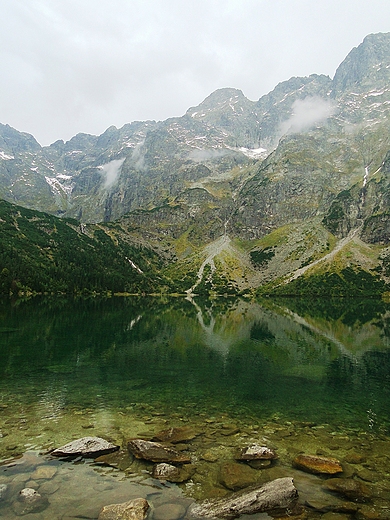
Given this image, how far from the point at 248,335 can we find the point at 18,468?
60.4 metres

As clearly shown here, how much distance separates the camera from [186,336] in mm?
68688

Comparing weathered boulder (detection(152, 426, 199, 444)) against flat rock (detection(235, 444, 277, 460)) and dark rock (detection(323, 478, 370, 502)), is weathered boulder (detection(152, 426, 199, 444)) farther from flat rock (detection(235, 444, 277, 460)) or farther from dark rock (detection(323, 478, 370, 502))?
dark rock (detection(323, 478, 370, 502))

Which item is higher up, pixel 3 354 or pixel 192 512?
pixel 192 512

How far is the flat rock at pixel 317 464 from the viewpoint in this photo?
648 inches

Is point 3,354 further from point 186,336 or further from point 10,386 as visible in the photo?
point 186,336

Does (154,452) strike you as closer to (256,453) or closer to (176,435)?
(176,435)

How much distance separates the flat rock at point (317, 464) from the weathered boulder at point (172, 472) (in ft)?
18.2

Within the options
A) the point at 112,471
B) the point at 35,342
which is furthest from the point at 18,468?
the point at 35,342

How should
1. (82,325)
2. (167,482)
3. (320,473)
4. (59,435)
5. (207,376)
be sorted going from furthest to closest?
1. (82,325)
2. (207,376)
3. (59,435)
4. (320,473)
5. (167,482)

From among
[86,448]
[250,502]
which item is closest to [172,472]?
[250,502]

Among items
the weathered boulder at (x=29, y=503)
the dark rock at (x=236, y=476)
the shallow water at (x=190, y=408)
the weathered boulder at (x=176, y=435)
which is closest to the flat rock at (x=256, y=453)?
the shallow water at (x=190, y=408)

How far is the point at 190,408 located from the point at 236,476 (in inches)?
427

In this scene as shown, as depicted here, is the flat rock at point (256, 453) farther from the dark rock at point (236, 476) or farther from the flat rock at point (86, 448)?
the flat rock at point (86, 448)

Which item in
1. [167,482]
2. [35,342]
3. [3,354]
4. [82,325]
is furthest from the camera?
[82,325]
